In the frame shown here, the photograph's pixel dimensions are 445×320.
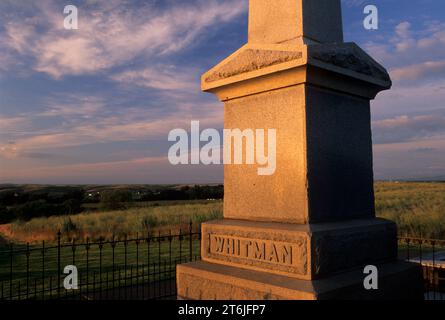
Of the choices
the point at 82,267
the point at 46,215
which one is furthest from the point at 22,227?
the point at 82,267

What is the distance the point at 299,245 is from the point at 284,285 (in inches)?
12.0

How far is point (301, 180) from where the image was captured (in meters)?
3.06

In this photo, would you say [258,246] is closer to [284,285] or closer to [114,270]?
[284,285]

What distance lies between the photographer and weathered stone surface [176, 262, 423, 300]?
2727 millimetres

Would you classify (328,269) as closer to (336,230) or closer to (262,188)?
(336,230)

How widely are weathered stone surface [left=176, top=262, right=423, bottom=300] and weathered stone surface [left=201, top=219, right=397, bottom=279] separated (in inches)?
2.8

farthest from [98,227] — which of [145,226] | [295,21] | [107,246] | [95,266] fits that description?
[295,21]

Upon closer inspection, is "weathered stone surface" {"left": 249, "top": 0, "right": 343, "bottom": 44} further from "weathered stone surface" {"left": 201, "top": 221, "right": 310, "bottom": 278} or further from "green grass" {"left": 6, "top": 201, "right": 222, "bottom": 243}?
"green grass" {"left": 6, "top": 201, "right": 222, "bottom": 243}

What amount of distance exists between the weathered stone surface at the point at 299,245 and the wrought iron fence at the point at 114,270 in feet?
7.81

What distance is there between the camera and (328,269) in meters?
2.88

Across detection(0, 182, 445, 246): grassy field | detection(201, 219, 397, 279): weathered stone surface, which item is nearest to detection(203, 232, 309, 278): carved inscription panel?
detection(201, 219, 397, 279): weathered stone surface

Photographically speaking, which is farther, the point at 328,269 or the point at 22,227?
the point at 22,227

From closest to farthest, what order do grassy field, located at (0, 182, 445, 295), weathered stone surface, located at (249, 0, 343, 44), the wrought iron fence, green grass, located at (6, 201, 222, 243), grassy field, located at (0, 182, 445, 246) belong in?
1. weathered stone surface, located at (249, 0, 343, 44)
2. the wrought iron fence
3. grassy field, located at (0, 182, 445, 295)
4. grassy field, located at (0, 182, 445, 246)
5. green grass, located at (6, 201, 222, 243)
